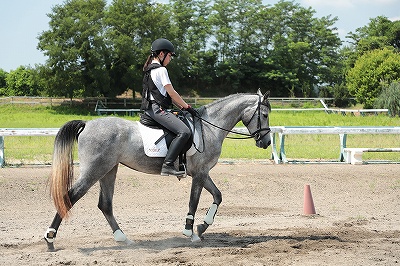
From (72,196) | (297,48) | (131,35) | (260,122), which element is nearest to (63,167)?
(72,196)

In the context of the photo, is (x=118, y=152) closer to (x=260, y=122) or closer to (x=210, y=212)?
(x=210, y=212)

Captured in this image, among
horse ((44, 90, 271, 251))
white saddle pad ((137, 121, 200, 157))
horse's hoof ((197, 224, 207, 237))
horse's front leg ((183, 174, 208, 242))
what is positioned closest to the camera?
horse ((44, 90, 271, 251))

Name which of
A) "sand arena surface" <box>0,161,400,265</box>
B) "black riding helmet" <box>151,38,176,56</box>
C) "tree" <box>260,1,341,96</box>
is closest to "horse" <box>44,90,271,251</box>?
"sand arena surface" <box>0,161,400,265</box>

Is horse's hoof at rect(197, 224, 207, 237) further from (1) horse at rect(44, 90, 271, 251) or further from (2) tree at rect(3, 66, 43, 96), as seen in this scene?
(2) tree at rect(3, 66, 43, 96)

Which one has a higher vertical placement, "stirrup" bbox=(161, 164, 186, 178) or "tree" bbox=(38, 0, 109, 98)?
"tree" bbox=(38, 0, 109, 98)

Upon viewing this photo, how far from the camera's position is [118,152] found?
806 centimetres

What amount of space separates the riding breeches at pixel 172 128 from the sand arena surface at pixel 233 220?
4.33ft

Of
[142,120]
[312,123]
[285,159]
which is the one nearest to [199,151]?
[142,120]

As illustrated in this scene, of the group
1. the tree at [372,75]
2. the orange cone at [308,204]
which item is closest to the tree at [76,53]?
the tree at [372,75]

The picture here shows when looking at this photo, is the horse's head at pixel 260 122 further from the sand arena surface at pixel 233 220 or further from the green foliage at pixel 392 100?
the green foliage at pixel 392 100

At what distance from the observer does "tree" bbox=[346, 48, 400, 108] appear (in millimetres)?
57469

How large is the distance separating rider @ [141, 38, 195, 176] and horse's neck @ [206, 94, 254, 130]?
2.35 ft

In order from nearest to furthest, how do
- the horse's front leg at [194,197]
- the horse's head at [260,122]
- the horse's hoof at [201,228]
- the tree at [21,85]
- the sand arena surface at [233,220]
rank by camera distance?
the sand arena surface at [233,220] → the horse's front leg at [194,197] → the horse's hoof at [201,228] → the horse's head at [260,122] → the tree at [21,85]

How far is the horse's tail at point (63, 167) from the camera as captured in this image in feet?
25.2
